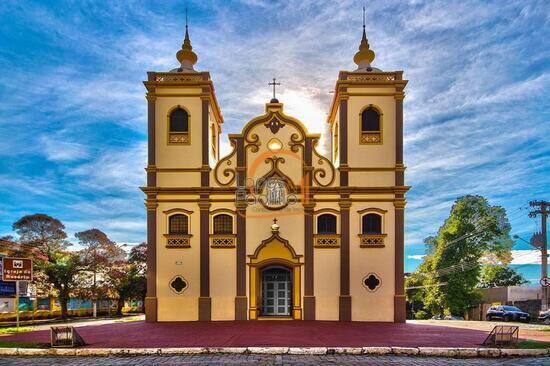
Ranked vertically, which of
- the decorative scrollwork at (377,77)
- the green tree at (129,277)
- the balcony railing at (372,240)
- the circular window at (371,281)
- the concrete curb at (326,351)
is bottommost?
the green tree at (129,277)

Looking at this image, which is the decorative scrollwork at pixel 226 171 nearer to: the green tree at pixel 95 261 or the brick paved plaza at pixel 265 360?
the brick paved plaza at pixel 265 360

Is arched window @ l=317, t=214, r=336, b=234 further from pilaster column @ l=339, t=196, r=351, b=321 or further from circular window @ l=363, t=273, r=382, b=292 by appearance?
circular window @ l=363, t=273, r=382, b=292

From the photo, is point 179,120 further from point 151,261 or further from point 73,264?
point 73,264

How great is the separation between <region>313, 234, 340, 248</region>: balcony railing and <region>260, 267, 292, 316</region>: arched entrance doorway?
2127mm

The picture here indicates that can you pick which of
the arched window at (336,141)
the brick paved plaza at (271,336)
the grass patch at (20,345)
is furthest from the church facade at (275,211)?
the grass patch at (20,345)

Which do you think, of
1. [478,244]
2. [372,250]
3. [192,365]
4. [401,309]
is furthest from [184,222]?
[478,244]

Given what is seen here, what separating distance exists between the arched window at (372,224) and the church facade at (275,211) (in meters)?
0.05

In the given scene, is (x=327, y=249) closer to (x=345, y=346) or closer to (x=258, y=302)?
(x=258, y=302)

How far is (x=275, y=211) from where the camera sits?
2495cm

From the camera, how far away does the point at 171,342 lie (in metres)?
15.3

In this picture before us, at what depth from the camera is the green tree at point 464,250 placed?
121ft

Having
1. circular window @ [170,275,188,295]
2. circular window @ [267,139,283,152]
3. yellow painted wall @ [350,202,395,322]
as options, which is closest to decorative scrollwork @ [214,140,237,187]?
circular window @ [267,139,283,152]

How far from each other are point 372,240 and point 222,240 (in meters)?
7.71

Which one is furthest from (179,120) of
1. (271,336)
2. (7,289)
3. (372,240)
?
(271,336)
